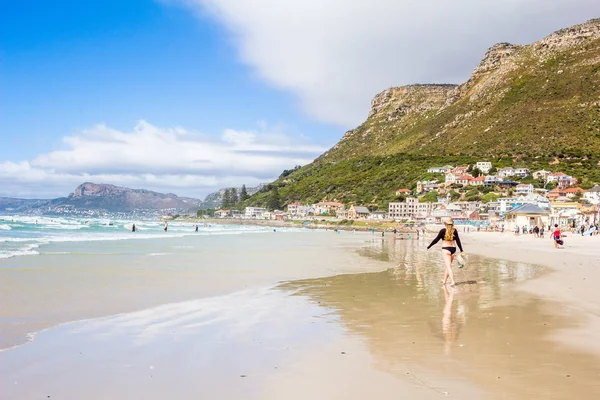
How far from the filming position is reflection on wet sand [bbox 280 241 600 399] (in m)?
5.33

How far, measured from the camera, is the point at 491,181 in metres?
114

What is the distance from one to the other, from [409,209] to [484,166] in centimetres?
2081

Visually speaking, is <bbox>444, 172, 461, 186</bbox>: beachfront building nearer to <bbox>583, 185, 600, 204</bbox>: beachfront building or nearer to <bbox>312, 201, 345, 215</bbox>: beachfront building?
<bbox>312, 201, 345, 215</bbox>: beachfront building

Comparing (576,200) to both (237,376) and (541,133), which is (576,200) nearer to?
(541,133)

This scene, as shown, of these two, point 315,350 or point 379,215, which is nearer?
point 315,350

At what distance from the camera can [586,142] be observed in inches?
4092

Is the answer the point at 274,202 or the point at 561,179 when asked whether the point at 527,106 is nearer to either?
the point at 561,179

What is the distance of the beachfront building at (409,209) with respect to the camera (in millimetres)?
114938

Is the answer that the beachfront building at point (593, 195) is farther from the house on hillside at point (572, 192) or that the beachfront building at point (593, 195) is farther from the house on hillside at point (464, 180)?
the house on hillside at point (464, 180)

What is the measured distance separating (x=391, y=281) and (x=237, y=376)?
31.1ft

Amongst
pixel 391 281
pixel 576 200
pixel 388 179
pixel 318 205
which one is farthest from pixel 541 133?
pixel 391 281

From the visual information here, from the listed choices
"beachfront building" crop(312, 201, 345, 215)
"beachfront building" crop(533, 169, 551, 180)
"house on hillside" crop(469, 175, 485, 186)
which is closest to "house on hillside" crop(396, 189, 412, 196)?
"house on hillside" crop(469, 175, 485, 186)

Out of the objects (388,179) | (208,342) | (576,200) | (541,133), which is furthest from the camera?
(388,179)

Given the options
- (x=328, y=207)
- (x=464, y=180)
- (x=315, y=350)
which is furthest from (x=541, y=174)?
(x=315, y=350)
